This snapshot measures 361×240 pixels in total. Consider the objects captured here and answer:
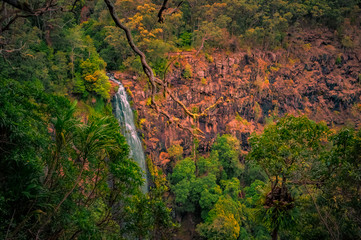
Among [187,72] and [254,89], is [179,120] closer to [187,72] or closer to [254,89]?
[187,72]

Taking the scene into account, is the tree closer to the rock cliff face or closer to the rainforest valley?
the rainforest valley

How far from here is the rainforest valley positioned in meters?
5.21

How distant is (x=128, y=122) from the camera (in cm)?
2147

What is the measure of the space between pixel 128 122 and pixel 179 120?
45.6 feet

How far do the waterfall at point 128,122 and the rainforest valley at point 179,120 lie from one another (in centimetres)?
16

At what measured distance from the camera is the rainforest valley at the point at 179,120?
5207 millimetres

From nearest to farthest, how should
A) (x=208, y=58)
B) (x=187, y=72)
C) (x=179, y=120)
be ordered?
(x=179, y=120), (x=187, y=72), (x=208, y=58)

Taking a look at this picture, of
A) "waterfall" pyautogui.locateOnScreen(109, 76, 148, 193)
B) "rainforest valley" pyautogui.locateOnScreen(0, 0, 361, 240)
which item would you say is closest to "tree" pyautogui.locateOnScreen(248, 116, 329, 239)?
"rainforest valley" pyautogui.locateOnScreen(0, 0, 361, 240)

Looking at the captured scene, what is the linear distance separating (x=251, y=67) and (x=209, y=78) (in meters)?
7.12

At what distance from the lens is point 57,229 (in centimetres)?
570

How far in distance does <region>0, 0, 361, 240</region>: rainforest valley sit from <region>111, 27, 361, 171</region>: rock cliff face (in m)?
0.17

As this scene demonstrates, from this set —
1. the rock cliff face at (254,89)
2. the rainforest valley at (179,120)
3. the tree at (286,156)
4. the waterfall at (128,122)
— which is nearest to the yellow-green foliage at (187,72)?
the rock cliff face at (254,89)

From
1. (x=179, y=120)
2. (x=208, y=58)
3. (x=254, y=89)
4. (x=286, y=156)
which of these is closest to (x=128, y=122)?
(x=208, y=58)

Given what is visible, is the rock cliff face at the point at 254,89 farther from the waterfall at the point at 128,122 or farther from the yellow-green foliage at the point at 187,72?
the waterfall at the point at 128,122
